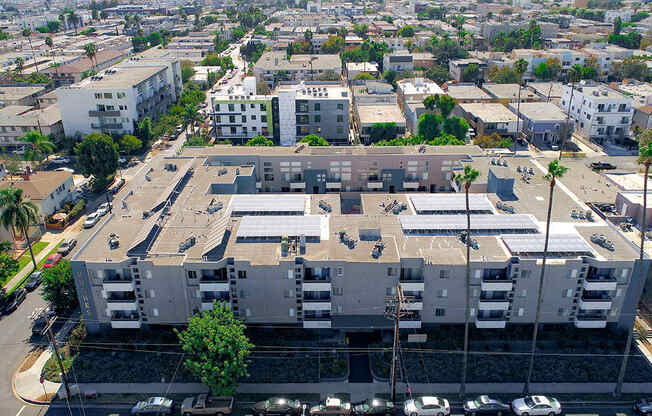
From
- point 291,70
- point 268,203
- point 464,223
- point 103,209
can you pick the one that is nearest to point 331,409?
point 464,223

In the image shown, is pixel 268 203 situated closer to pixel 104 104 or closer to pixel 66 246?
pixel 66 246

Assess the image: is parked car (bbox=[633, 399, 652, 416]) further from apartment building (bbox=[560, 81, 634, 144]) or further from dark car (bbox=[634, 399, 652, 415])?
apartment building (bbox=[560, 81, 634, 144])

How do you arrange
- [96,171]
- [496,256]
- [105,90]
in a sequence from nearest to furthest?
[496,256]
[96,171]
[105,90]

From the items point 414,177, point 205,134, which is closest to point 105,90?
point 205,134

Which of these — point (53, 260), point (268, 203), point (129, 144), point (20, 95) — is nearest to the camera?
point (268, 203)

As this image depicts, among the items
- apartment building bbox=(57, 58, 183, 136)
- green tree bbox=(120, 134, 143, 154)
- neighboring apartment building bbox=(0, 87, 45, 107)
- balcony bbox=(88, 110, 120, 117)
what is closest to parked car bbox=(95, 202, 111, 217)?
green tree bbox=(120, 134, 143, 154)

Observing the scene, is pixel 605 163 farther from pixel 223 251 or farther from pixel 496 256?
pixel 223 251

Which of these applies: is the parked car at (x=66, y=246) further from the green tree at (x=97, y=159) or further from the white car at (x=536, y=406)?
the white car at (x=536, y=406)
